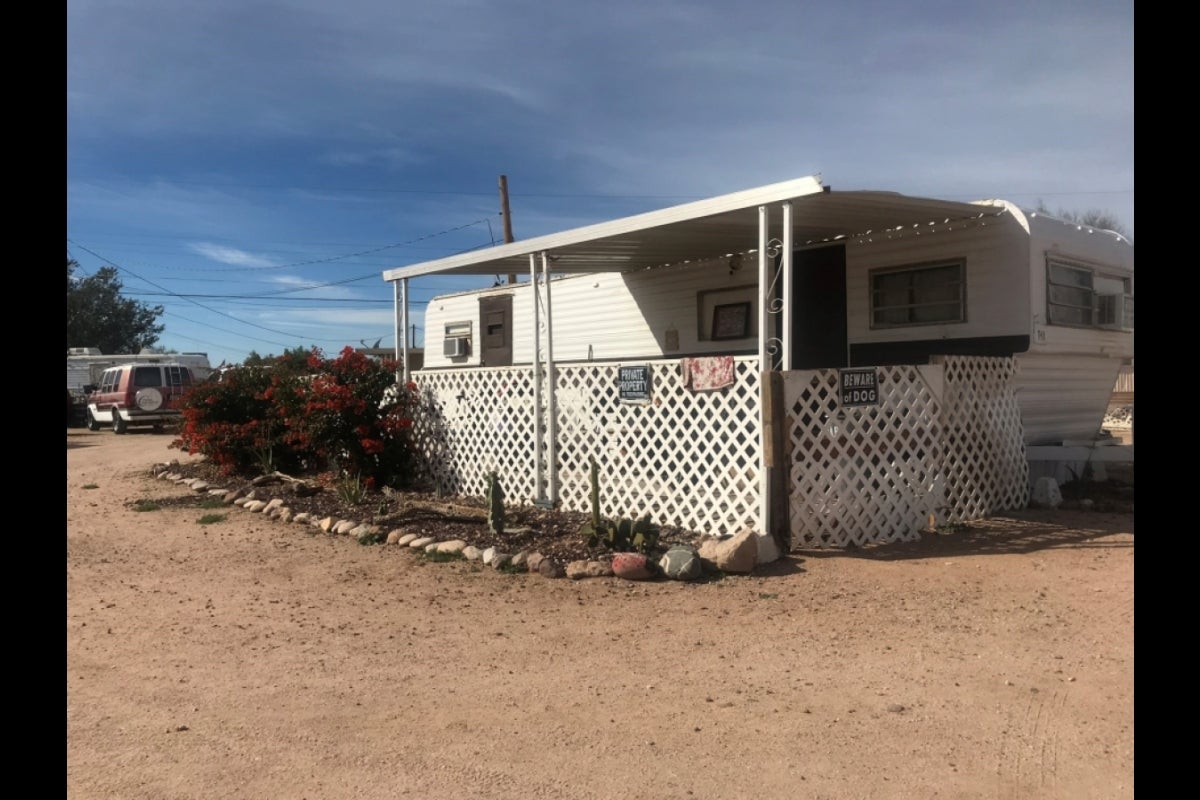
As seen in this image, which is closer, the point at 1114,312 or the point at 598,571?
the point at 598,571

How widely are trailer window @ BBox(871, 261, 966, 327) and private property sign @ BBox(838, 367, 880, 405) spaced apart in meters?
2.37

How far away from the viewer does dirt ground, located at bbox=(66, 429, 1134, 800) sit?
328cm

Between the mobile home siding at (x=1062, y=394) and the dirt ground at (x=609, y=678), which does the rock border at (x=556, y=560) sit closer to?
the dirt ground at (x=609, y=678)

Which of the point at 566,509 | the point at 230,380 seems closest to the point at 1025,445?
the point at 566,509

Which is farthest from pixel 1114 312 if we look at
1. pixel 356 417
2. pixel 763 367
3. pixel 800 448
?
pixel 356 417

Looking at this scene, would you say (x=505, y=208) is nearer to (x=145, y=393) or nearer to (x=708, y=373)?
(x=145, y=393)

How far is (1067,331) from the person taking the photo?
30.0 feet

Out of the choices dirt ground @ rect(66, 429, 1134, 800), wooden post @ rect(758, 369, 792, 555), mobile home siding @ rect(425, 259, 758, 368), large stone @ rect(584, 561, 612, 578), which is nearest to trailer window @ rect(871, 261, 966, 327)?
mobile home siding @ rect(425, 259, 758, 368)

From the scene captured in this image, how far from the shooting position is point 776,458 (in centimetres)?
681

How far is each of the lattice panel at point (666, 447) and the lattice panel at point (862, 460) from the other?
38 cm

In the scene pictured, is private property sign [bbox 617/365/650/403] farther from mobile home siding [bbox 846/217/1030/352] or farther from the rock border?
mobile home siding [bbox 846/217/1030/352]

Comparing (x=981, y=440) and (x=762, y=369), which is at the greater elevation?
(x=762, y=369)

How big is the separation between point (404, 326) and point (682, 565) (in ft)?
19.0

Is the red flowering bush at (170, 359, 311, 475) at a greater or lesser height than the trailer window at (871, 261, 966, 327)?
lesser
